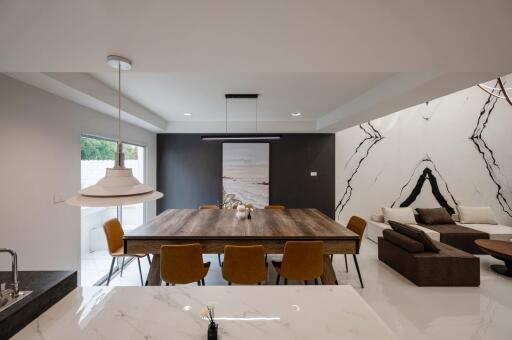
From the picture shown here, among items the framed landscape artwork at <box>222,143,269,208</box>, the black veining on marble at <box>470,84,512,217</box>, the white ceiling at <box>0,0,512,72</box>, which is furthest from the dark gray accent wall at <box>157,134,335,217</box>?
the white ceiling at <box>0,0,512,72</box>

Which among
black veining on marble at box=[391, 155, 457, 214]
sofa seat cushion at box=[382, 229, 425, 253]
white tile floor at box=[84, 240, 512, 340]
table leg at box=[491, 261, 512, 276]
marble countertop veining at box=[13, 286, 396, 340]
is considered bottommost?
white tile floor at box=[84, 240, 512, 340]

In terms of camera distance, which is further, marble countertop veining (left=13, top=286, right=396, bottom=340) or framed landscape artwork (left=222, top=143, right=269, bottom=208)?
framed landscape artwork (left=222, top=143, right=269, bottom=208)

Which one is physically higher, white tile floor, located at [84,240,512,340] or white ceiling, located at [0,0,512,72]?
white ceiling, located at [0,0,512,72]

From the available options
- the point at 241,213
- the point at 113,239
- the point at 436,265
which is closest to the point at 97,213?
the point at 113,239

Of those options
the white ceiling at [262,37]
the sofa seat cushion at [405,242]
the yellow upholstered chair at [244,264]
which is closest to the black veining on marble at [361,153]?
the sofa seat cushion at [405,242]

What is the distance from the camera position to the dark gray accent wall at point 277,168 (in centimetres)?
555

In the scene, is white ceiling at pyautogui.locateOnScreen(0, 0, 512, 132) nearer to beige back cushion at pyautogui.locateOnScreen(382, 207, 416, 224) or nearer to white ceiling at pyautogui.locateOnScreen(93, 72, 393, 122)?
white ceiling at pyautogui.locateOnScreen(93, 72, 393, 122)

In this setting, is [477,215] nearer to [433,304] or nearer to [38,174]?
[433,304]

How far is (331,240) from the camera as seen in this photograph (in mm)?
2549

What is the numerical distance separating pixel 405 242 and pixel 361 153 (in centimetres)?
268

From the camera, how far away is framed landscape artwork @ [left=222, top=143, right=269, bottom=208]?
5531mm

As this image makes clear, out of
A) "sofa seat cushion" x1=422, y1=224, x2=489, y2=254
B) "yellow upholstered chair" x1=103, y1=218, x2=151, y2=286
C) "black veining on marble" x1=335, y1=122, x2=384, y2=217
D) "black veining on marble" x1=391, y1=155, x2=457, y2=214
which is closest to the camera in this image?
"yellow upholstered chair" x1=103, y1=218, x2=151, y2=286

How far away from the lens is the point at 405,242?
3.32 m

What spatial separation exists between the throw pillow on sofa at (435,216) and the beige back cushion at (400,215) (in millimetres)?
204
